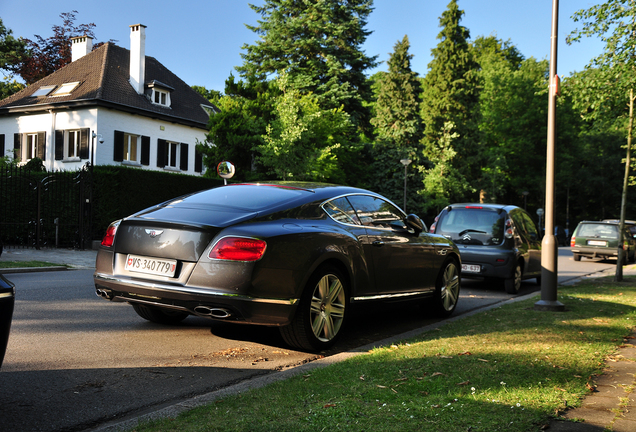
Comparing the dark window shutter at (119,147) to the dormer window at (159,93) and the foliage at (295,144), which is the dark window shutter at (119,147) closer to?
the dormer window at (159,93)

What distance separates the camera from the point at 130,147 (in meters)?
33.8

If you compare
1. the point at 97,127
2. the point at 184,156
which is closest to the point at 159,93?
the point at 184,156

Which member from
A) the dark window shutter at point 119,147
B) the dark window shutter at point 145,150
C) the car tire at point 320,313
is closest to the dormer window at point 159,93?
the dark window shutter at point 145,150

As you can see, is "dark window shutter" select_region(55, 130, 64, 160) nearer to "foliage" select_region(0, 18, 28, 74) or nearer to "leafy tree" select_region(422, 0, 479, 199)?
"foliage" select_region(0, 18, 28, 74)

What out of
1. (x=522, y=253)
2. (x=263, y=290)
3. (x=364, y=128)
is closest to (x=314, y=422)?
(x=263, y=290)

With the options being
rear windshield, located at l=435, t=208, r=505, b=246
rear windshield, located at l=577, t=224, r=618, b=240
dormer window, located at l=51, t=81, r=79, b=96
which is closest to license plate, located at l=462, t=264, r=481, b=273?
rear windshield, located at l=435, t=208, r=505, b=246

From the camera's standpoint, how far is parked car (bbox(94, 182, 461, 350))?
5.24 m

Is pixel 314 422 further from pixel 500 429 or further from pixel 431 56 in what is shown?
pixel 431 56

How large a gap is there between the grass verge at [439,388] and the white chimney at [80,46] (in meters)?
37.7

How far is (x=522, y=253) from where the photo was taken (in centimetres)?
1241

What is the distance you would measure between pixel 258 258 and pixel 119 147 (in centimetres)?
2917

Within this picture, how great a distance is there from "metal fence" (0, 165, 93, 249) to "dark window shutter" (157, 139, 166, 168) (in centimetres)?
1399

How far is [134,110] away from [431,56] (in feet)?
99.9

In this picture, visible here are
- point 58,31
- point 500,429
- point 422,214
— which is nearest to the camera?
point 500,429
